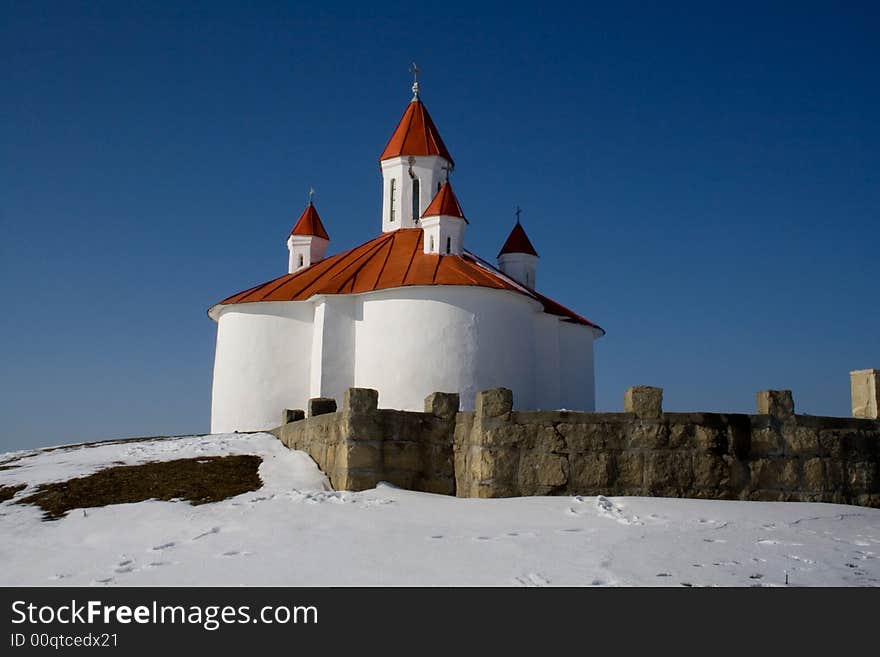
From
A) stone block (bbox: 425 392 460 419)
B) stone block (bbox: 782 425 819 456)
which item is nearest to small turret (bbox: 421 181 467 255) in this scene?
stone block (bbox: 425 392 460 419)

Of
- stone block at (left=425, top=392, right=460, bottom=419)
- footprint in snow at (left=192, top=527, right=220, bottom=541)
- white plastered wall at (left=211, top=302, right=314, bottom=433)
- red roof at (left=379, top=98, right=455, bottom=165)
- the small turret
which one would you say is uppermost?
red roof at (left=379, top=98, right=455, bottom=165)

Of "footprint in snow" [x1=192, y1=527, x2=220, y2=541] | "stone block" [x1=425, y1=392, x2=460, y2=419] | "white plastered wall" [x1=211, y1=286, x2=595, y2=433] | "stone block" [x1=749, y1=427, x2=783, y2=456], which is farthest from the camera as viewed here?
"white plastered wall" [x1=211, y1=286, x2=595, y2=433]

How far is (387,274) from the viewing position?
2658 centimetres

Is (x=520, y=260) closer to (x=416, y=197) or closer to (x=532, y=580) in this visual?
(x=416, y=197)

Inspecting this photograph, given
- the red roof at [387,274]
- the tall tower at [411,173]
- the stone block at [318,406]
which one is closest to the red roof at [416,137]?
the tall tower at [411,173]

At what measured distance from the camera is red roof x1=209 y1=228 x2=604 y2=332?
84.4 feet

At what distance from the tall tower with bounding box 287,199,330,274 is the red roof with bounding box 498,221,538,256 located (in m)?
7.16

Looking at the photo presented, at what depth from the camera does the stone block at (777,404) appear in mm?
13680

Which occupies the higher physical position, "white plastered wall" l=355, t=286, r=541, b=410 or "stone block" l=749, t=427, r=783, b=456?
"white plastered wall" l=355, t=286, r=541, b=410

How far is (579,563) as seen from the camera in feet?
29.5

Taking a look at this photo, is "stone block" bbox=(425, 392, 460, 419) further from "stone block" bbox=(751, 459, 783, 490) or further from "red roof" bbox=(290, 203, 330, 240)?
"red roof" bbox=(290, 203, 330, 240)

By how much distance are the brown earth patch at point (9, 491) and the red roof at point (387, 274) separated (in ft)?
42.4

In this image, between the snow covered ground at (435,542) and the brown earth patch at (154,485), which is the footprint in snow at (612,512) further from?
the brown earth patch at (154,485)

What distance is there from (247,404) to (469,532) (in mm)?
17517
